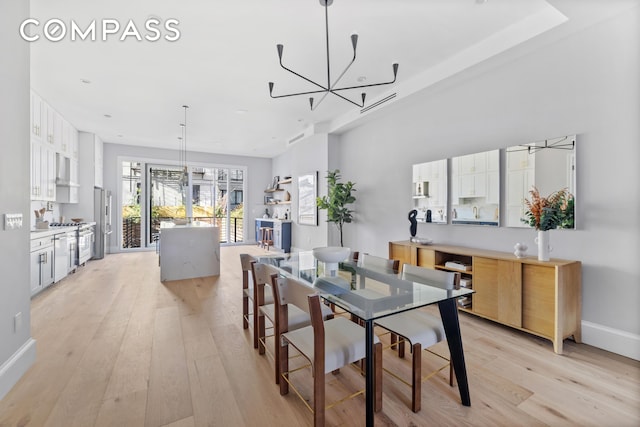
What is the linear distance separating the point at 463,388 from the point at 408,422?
0.41 metres

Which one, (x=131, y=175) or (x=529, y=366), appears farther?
(x=131, y=175)

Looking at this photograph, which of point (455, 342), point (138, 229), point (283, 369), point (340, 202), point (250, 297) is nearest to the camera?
point (455, 342)

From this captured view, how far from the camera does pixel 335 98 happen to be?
449cm

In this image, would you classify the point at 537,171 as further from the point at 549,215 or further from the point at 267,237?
the point at 267,237

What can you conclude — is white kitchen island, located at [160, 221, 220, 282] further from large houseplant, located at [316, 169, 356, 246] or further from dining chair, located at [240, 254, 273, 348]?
dining chair, located at [240, 254, 273, 348]

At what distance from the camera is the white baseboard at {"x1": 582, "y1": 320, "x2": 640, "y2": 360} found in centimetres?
226

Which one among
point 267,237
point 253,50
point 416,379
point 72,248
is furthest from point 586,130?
point 72,248

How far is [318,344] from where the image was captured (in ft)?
4.77

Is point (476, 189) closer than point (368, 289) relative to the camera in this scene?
No

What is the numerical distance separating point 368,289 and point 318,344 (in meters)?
0.57

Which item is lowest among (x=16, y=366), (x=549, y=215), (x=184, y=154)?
(x=16, y=366)

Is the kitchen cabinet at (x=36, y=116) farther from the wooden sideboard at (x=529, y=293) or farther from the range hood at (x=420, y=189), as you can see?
the wooden sideboard at (x=529, y=293)

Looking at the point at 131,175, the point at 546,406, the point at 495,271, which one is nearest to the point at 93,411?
the point at 546,406

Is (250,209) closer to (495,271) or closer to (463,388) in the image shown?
(495,271)
